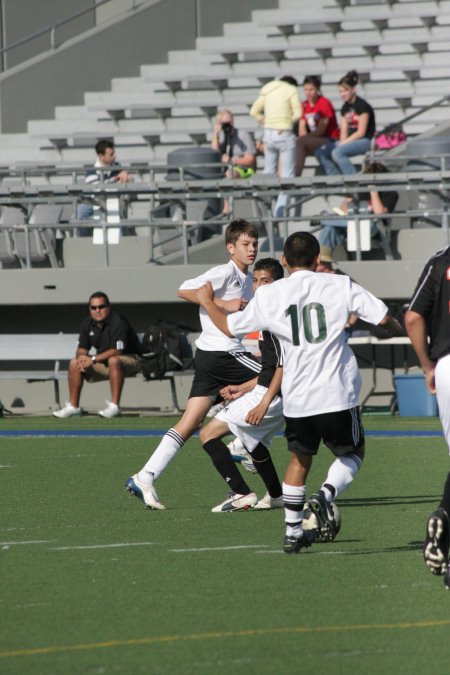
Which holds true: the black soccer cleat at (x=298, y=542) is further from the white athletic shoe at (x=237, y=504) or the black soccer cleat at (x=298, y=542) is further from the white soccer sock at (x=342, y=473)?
the white athletic shoe at (x=237, y=504)

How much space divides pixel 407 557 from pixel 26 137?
20723 millimetres

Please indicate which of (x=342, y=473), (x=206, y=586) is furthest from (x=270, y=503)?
(x=206, y=586)

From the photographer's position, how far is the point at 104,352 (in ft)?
60.5

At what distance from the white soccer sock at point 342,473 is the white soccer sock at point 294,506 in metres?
0.20

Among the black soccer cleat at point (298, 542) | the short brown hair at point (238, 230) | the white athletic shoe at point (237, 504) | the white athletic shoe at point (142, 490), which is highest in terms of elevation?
the short brown hair at point (238, 230)

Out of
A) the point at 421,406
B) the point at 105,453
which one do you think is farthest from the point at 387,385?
the point at 105,453

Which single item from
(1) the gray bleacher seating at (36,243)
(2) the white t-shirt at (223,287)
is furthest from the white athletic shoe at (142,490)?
(1) the gray bleacher seating at (36,243)

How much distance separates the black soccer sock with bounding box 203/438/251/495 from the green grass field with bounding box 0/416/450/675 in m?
0.31

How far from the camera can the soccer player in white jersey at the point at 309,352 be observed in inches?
285

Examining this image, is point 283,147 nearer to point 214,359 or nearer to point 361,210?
point 361,210

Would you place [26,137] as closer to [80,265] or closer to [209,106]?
[209,106]

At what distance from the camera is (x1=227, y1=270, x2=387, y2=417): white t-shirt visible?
722 cm

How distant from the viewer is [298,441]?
7.32 m

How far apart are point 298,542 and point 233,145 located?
1514cm
